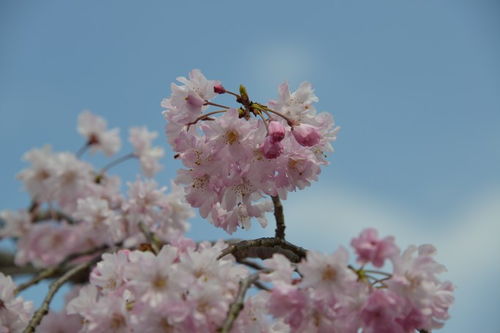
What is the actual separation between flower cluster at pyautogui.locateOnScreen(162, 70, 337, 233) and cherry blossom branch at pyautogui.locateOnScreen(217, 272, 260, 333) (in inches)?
22.7

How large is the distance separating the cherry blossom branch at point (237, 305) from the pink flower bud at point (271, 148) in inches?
20.5

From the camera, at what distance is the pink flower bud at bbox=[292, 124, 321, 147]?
2.03 m

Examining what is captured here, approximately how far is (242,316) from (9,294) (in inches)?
51.2

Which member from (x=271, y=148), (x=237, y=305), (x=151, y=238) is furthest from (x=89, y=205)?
(x=237, y=305)

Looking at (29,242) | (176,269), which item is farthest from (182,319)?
(29,242)

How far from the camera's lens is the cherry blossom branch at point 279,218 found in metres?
2.32

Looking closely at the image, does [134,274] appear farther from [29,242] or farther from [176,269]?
[29,242]

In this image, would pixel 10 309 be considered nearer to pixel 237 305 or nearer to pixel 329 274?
pixel 237 305

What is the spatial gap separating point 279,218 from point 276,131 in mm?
545

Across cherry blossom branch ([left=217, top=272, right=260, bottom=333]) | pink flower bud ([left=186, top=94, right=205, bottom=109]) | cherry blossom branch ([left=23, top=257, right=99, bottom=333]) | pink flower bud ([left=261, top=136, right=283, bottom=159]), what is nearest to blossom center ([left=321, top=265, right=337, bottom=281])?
cherry blossom branch ([left=217, top=272, right=260, bottom=333])

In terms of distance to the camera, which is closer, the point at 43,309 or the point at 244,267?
the point at 244,267

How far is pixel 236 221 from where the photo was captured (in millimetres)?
2395

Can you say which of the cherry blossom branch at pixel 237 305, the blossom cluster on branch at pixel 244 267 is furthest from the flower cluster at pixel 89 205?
the cherry blossom branch at pixel 237 305

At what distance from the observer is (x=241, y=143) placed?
206 centimetres
